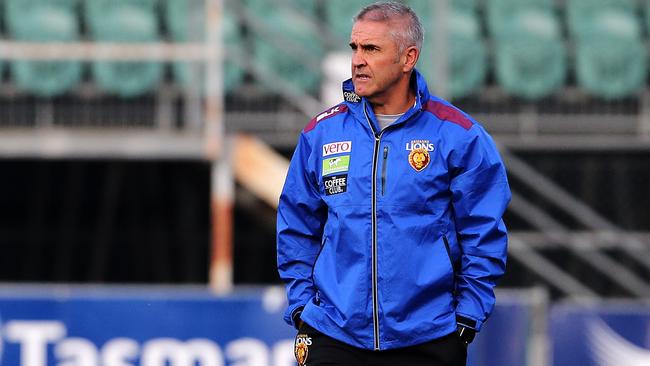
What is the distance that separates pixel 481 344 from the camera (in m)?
8.41

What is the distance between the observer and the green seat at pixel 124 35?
11664 millimetres

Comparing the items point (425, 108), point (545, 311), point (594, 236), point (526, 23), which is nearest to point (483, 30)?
point (526, 23)

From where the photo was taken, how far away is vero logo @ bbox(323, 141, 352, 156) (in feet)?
14.3

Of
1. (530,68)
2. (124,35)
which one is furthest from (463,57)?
(124,35)

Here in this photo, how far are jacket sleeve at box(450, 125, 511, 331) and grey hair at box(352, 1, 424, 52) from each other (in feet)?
1.09

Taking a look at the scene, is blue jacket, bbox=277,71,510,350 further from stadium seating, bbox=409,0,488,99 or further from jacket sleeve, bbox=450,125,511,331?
stadium seating, bbox=409,0,488,99

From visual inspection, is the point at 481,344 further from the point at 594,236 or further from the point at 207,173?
the point at 207,173

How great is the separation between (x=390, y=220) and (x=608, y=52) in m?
8.29

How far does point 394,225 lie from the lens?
4254 mm

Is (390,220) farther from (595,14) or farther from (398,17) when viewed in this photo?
(595,14)

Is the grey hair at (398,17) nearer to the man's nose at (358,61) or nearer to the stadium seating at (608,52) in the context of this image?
the man's nose at (358,61)

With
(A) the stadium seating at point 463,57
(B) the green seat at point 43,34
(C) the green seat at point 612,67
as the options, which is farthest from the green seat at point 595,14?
(B) the green seat at point 43,34

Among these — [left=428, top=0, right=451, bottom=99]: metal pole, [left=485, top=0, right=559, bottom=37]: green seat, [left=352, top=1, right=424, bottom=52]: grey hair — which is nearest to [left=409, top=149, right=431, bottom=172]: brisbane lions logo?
[left=352, top=1, right=424, bottom=52]: grey hair

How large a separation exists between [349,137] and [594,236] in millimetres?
7250
